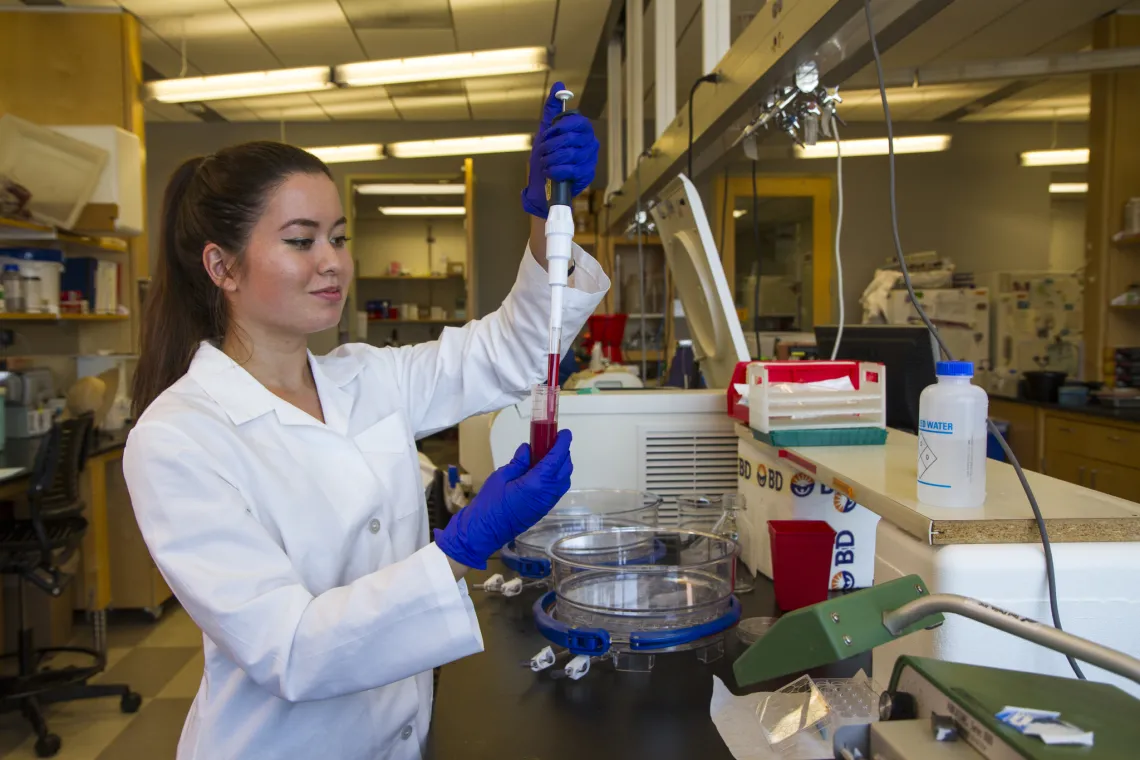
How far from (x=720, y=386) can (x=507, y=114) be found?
5.21 m

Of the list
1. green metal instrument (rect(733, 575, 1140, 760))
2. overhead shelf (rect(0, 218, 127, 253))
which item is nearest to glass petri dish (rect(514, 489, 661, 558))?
green metal instrument (rect(733, 575, 1140, 760))

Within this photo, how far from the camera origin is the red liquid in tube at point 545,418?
1014mm

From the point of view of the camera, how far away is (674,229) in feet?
7.49

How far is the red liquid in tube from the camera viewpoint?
1.01m

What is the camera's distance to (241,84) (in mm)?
4367

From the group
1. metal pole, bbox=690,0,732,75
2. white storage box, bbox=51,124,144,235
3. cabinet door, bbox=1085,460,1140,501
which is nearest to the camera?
metal pole, bbox=690,0,732,75

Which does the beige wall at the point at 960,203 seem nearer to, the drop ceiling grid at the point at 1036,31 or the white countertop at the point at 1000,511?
the drop ceiling grid at the point at 1036,31

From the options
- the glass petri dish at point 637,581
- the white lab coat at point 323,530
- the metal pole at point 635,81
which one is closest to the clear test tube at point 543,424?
the white lab coat at point 323,530

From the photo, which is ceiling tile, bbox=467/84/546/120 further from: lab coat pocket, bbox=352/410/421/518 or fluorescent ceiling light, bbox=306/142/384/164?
lab coat pocket, bbox=352/410/421/518

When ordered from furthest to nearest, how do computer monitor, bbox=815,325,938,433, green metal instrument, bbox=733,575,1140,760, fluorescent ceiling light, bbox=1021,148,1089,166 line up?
fluorescent ceiling light, bbox=1021,148,1089,166 → computer monitor, bbox=815,325,938,433 → green metal instrument, bbox=733,575,1140,760

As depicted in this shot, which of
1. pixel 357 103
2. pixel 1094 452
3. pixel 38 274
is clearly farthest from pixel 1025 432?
pixel 38 274

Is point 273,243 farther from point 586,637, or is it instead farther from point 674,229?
point 674,229

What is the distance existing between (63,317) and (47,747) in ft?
7.26

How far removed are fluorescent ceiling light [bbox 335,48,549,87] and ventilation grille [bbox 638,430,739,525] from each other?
3.09 metres
